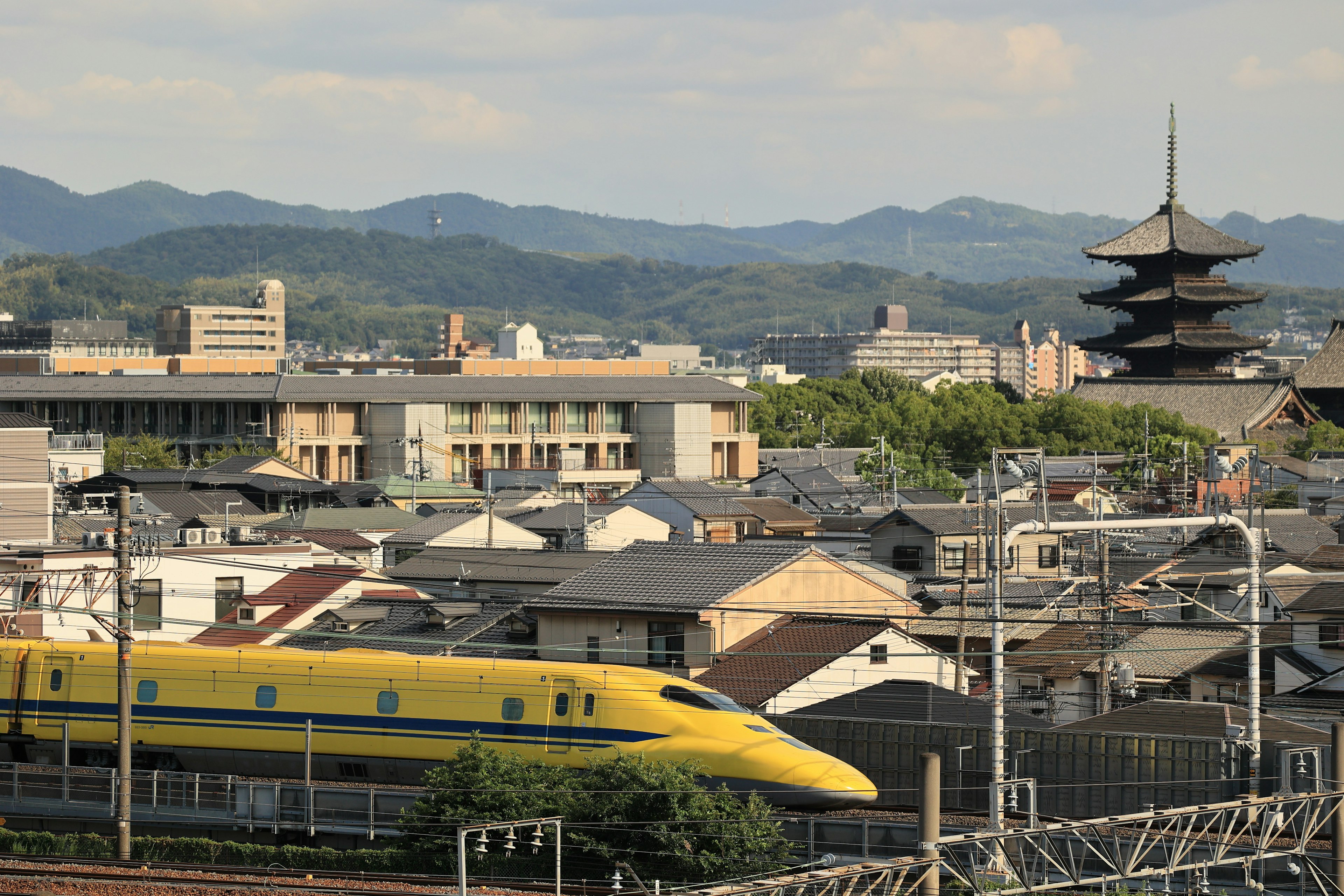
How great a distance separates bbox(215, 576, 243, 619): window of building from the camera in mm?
39531

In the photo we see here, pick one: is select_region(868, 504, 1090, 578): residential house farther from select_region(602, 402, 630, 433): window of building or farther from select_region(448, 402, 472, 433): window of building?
select_region(602, 402, 630, 433): window of building

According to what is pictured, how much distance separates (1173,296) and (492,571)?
90.1 meters

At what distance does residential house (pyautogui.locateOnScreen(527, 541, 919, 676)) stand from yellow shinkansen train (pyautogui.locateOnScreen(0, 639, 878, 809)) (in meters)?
5.37

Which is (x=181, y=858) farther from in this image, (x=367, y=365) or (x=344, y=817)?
(x=367, y=365)

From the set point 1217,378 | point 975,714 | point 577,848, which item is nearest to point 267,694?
point 577,848

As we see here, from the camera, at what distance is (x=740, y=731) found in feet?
81.3

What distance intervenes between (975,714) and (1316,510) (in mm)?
45262

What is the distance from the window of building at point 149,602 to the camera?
37594mm

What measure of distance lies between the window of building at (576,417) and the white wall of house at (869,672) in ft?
278

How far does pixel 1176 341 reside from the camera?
12256 centimetres

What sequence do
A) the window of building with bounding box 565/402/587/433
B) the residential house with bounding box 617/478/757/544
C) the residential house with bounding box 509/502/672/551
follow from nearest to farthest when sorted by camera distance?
the residential house with bounding box 509/502/672/551 < the residential house with bounding box 617/478/757/544 < the window of building with bounding box 565/402/587/433

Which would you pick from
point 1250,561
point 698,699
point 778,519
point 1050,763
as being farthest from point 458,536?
point 1250,561

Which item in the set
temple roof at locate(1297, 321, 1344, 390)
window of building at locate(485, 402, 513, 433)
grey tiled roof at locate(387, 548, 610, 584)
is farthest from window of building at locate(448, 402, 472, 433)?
grey tiled roof at locate(387, 548, 610, 584)

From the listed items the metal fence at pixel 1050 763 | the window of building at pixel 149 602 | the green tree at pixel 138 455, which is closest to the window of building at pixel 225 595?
the window of building at pixel 149 602
